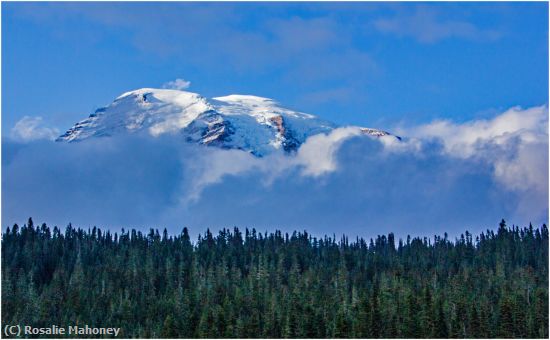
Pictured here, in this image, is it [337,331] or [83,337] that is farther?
[83,337]

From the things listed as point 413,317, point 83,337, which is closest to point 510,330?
point 413,317

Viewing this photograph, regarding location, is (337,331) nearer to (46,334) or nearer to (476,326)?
(476,326)

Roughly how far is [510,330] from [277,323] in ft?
163

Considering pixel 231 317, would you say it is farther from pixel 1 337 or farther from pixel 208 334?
pixel 1 337

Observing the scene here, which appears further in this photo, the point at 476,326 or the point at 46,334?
the point at 46,334

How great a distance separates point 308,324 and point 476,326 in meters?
35.8

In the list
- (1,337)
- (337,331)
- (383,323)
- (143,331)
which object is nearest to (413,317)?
(383,323)

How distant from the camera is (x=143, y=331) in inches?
7687

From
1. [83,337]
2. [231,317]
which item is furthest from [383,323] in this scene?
[83,337]

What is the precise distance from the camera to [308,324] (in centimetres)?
18825

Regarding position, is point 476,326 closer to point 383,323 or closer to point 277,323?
point 383,323

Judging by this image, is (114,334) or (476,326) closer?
(476,326)

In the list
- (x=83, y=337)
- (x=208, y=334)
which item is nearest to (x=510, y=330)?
(x=208, y=334)

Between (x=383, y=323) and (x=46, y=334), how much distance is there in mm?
76559
